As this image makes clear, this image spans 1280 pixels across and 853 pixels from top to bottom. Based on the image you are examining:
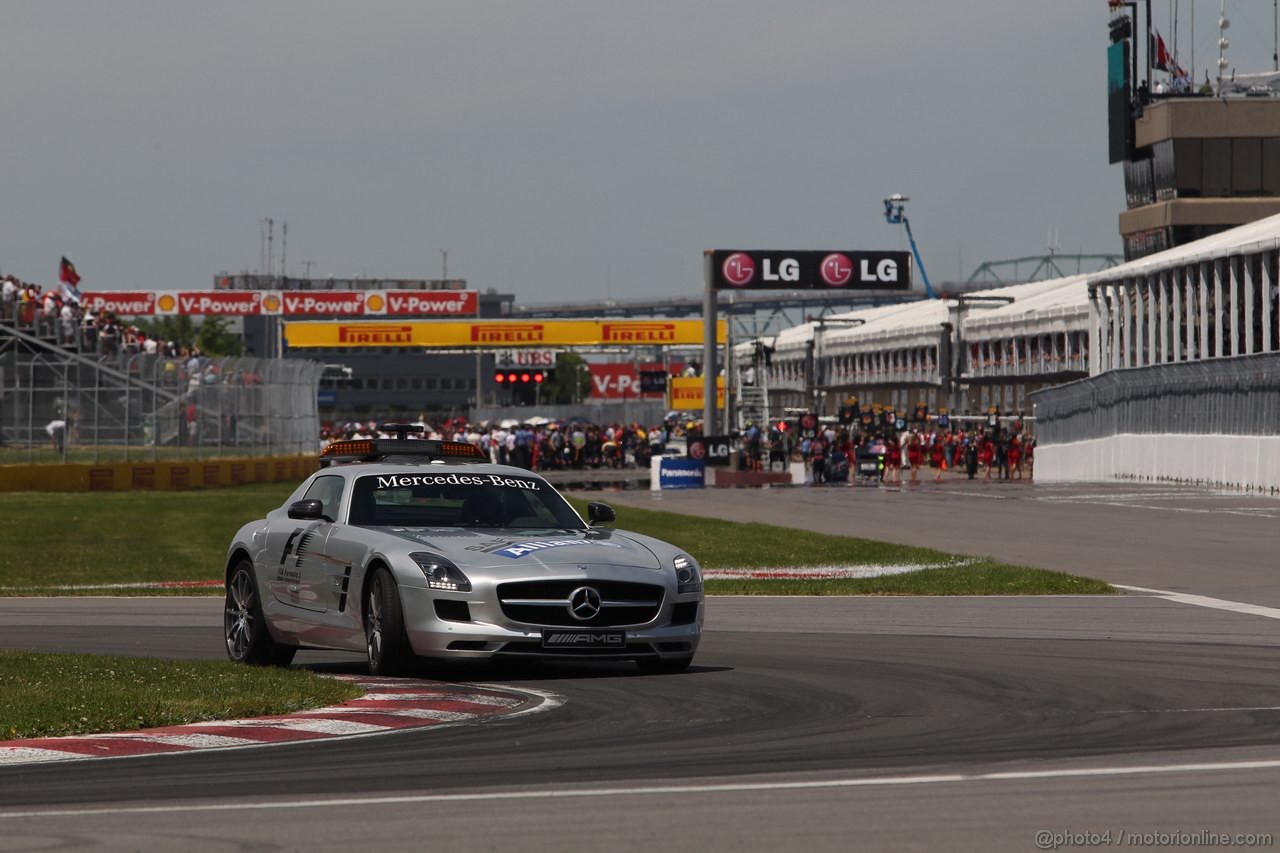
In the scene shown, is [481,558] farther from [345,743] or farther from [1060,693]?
[1060,693]

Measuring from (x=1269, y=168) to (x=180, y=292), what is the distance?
7233 cm

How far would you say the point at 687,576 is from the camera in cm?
1144

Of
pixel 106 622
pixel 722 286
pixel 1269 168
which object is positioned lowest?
pixel 106 622

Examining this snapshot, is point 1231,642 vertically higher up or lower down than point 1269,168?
lower down

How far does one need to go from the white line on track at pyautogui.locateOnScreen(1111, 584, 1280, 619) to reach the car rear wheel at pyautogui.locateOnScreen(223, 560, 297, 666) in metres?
7.72

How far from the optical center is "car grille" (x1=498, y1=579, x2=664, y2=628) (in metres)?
10.9

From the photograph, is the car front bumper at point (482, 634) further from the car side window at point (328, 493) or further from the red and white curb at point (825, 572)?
the red and white curb at point (825, 572)

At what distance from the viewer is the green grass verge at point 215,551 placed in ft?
63.4

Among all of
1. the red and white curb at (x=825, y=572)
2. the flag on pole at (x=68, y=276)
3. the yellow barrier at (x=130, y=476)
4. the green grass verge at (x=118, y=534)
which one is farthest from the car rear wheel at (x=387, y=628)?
the flag on pole at (x=68, y=276)

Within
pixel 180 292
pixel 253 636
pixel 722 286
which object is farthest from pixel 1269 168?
pixel 253 636

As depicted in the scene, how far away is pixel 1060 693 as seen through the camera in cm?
1004

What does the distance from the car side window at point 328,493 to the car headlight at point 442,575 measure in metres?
1.39

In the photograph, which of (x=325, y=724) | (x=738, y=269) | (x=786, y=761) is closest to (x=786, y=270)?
(x=738, y=269)

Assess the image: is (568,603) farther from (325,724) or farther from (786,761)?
(786,761)
